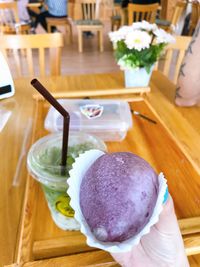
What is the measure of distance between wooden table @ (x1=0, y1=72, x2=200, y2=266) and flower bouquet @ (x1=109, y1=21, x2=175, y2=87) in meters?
0.14

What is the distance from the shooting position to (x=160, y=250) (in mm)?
380

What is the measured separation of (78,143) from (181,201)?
0.88 feet

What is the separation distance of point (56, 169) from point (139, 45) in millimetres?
669

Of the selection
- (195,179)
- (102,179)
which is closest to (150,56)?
(195,179)

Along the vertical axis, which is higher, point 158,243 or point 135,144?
point 158,243

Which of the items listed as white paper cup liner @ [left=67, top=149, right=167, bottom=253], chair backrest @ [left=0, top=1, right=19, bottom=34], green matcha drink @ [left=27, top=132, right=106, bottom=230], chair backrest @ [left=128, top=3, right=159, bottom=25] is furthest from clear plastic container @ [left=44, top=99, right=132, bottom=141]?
chair backrest @ [left=0, top=1, right=19, bottom=34]

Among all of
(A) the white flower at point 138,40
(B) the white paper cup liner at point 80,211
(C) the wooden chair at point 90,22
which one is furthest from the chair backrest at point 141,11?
(B) the white paper cup liner at point 80,211

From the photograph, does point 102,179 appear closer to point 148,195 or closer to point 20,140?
point 148,195

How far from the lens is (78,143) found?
54 centimetres

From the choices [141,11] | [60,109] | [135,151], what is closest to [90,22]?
[141,11]

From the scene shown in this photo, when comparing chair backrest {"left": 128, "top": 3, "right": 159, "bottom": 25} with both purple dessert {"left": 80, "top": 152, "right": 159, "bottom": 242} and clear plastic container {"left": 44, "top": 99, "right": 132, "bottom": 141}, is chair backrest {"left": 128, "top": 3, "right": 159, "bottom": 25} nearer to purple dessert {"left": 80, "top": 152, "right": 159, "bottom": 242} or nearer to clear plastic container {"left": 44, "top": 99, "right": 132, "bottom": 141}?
clear plastic container {"left": 44, "top": 99, "right": 132, "bottom": 141}

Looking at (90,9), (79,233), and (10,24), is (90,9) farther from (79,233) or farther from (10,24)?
(79,233)

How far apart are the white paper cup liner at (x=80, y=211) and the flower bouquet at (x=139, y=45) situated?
673mm

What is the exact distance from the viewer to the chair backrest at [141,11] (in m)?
3.38
